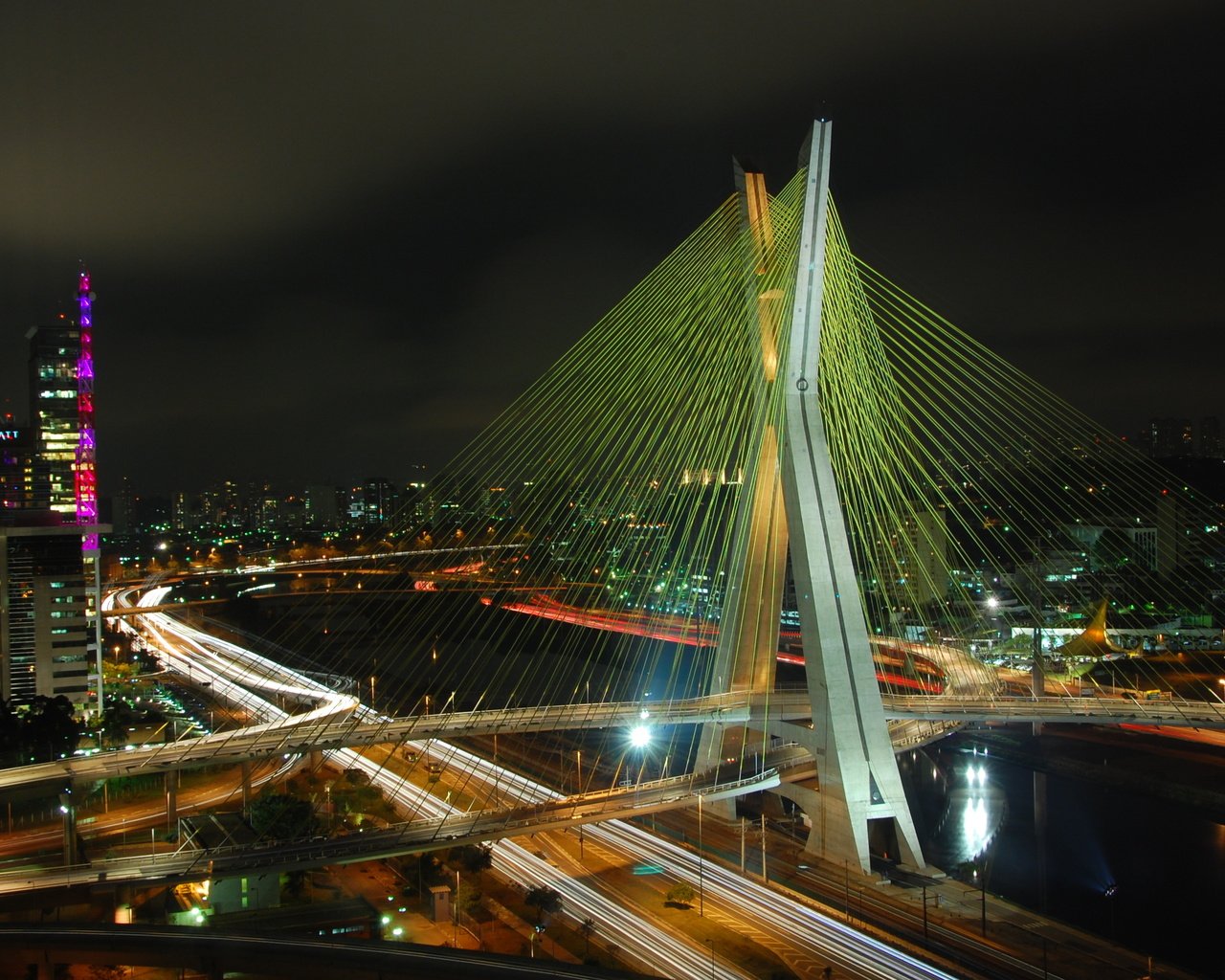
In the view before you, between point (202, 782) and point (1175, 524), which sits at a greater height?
point (1175, 524)

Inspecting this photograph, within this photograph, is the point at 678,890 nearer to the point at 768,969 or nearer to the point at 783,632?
the point at 768,969

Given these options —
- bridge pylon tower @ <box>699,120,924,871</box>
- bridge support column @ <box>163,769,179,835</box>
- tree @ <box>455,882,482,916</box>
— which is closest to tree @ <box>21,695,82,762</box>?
bridge support column @ <box>163,769,179,835</box>

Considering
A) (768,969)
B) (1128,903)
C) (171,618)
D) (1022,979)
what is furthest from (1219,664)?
(171,618)

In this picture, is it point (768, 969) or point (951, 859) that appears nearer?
point (768, 969)

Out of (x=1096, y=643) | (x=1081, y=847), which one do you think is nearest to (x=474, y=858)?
(x=1081, y=847)

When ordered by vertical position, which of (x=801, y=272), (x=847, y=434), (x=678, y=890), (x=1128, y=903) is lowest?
(x=1128, y=903)

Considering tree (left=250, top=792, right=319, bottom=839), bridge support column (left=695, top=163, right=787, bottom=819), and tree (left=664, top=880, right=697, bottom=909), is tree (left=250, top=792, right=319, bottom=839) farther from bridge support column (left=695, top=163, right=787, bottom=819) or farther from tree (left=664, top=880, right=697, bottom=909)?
bridge support column (left=695, top=163, right=787, bottom=819)

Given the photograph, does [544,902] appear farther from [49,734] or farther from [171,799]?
[49,734]
